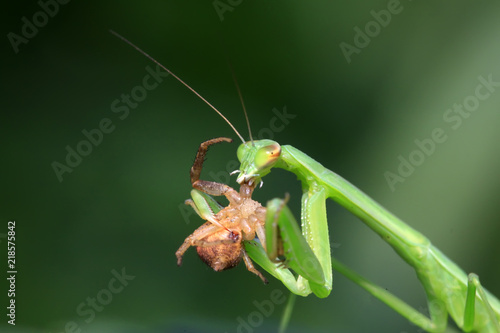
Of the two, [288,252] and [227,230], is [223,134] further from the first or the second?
[288,252]

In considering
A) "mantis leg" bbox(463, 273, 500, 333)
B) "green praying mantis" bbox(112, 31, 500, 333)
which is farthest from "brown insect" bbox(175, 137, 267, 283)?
"mantis leg" bbox(463, 273, 500, 333)

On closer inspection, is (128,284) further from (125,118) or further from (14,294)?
(125,118)

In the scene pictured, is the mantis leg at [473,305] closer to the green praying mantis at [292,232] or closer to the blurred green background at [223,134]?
the green praying mantis at [292,232]

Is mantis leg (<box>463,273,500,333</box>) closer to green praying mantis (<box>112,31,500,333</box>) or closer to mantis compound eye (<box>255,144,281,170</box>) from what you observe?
green praying mantis (<box>112,31,500,333</box>)

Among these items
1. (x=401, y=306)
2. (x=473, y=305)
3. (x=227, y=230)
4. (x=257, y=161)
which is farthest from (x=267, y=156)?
(x=473, y=305)

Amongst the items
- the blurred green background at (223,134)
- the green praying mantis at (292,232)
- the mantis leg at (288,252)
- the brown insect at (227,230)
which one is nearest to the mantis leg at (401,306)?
the green praying mantis at (292,232)

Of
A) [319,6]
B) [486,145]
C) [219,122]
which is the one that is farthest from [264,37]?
[486,145]
